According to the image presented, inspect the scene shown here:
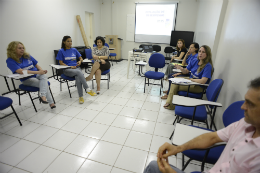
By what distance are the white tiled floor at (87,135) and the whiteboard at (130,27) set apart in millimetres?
4959

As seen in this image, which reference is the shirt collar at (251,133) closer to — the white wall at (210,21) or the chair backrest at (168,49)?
the white wall at (210,21)

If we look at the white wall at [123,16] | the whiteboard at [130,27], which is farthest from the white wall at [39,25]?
the whiteboard at [130,27]

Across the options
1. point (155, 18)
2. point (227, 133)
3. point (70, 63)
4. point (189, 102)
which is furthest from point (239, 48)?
point (155, 18)

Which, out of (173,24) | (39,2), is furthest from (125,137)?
(173,24)

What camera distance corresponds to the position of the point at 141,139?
2104 mm

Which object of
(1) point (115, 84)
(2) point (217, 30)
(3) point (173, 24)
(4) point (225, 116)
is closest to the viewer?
(4) point (225, 116)

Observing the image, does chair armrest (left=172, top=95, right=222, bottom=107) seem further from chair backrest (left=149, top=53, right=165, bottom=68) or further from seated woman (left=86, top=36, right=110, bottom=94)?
seated woman (left=86, top=36, right=110, bottom=94)

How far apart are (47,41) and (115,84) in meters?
2.59

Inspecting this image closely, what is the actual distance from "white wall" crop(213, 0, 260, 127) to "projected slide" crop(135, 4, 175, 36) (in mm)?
4408

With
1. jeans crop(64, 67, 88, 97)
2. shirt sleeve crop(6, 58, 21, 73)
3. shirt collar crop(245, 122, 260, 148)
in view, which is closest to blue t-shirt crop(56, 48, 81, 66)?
jeans crop(64, 67, 88, 97)

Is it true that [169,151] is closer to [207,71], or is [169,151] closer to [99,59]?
[207,71]

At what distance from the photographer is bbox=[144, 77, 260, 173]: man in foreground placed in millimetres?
746

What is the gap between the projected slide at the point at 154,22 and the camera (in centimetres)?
652

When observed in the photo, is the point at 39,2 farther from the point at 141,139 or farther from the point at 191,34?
the point at 191,34
